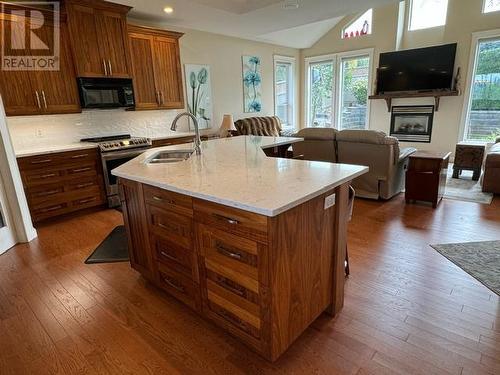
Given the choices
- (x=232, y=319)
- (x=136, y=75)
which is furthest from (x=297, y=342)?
(x=136, y=75)

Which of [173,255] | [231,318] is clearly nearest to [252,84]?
[173,255]

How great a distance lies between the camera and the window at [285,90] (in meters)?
7.38

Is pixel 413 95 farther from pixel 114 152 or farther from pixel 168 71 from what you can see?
pixel 114 152

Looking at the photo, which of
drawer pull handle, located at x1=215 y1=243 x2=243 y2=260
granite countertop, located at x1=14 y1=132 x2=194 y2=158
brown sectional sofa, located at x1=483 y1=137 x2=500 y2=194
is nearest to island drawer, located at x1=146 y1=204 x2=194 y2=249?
drawer pull handle, located at x1=215 y1=243 x2=243 y2=260

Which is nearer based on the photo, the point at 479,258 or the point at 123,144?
the point at 479,258

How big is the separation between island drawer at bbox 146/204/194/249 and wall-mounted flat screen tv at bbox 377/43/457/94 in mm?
6261

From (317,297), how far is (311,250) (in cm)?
35

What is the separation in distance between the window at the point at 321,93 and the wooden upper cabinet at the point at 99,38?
518 cm

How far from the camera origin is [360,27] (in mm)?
6828

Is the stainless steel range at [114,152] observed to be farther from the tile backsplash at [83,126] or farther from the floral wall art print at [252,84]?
the floral wall art print at [252,84]

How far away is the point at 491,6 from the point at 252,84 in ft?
15.1

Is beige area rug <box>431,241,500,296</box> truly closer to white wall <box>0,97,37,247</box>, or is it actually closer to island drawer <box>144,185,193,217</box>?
island drawer <box>144,185,193,217</box>
